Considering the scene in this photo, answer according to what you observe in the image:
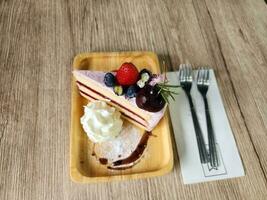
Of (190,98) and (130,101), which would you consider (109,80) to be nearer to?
(130,101)

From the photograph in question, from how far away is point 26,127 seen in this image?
78cm

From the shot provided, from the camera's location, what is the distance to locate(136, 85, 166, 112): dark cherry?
2.34 feet

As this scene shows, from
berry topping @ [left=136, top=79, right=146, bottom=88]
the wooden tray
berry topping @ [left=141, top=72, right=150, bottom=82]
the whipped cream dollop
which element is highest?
berry topping @ [left=141, top=72, right=150, bottom=82]

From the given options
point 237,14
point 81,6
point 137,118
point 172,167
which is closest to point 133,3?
point 81,6

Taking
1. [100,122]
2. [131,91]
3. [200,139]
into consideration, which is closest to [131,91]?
[131,91]

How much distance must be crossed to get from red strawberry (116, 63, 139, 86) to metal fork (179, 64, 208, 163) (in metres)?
0.18

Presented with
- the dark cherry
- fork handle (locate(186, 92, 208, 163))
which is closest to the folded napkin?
fork handle (locate(186, 92, 208, 163))

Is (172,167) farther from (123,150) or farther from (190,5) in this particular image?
(190,5)

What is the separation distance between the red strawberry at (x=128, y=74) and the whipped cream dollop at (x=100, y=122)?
0.08 metres

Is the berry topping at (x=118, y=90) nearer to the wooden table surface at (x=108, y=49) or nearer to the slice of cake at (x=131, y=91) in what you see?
the slice of cake at (x=131, y=91)

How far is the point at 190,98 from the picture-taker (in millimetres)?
851

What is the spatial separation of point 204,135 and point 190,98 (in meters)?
0.11

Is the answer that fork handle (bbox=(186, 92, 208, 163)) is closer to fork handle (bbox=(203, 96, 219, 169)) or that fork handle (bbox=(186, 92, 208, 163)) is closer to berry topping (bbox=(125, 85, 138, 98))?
fork handle (bbox=(203, 96, 219, 169))

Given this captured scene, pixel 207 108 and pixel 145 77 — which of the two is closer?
pixel 145 77
